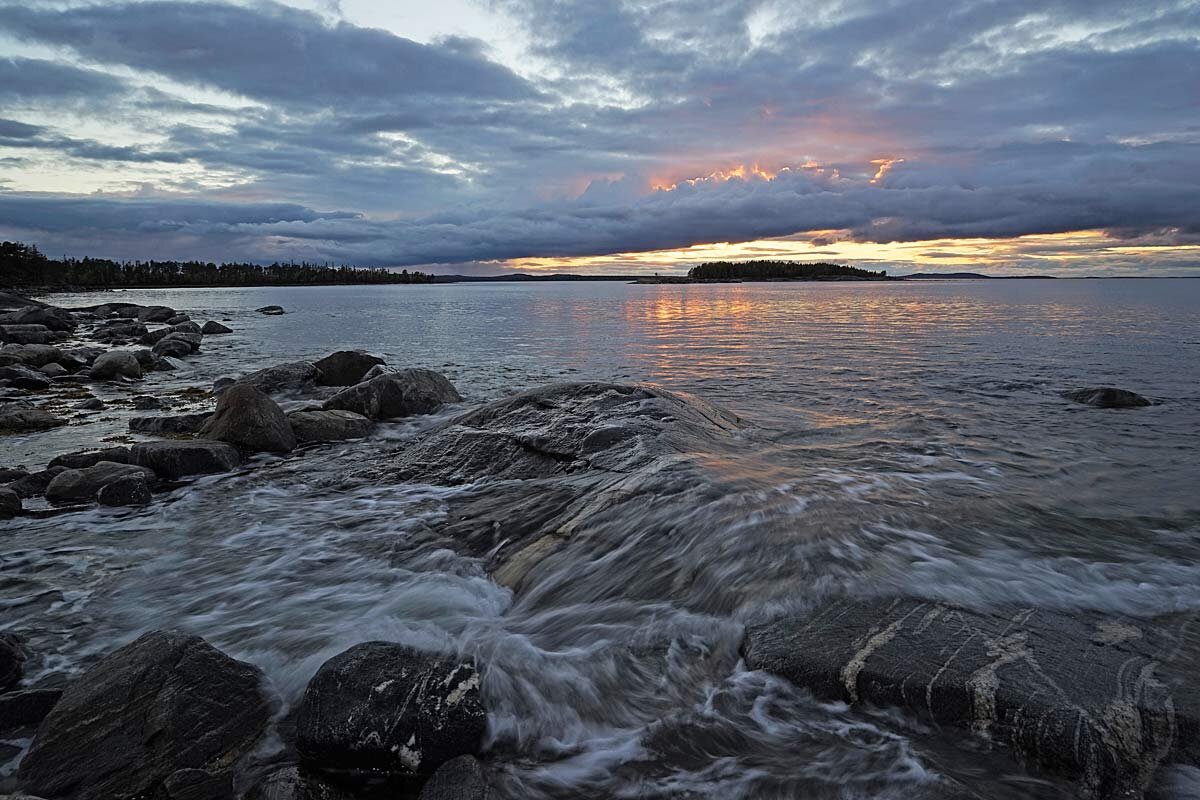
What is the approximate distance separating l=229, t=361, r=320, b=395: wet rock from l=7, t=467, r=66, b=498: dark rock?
8.33 m

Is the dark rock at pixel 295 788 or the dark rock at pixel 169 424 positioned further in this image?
the dark rock at pixel 169 424

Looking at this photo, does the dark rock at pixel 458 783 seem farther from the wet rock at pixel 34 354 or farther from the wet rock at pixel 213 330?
the wet rock at pixel 213 330

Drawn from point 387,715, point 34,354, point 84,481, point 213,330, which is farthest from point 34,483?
point 213,330

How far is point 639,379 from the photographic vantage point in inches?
773

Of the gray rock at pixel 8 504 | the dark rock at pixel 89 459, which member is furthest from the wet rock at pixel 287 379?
the gray rock at pixel 8 504

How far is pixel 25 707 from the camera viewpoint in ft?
14.3

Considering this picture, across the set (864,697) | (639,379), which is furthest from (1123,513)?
(639,379)

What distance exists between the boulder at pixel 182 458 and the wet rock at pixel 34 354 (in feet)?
52.6

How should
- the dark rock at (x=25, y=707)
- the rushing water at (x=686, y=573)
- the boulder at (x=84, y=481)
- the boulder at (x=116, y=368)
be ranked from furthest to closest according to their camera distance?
1. the boulder at (x=116, y=368)
2. the boulder at (x=84, y=481)
3. the dark rock at (x=25, y=707)
4. the rushing water at (x=686, y=573)

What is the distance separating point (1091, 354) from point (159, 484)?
95.5ft

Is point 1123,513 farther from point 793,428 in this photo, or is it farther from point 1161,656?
point 793,428

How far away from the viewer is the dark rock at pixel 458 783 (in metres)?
3.54

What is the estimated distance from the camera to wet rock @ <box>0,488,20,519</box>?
322 inches

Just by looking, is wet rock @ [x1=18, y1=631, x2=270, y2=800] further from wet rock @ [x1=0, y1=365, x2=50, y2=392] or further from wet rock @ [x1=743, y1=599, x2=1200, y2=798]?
wet rock @ [x1=0, y1=365, x2=50, y2=392]
